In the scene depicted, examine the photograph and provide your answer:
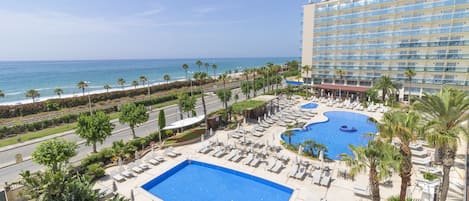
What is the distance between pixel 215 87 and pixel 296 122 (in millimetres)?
37637

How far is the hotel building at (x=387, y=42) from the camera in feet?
119

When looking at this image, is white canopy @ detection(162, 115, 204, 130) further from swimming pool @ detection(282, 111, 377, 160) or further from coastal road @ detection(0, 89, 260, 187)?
swimming pool @ detection(282, 111, 377, 160)

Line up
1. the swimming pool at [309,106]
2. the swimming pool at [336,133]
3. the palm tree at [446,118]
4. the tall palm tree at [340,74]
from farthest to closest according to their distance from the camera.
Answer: the tall palm tree at [340,74], the swimming pool at [309,106], the swimming pool at [336,133], the palm tree at [446,118]

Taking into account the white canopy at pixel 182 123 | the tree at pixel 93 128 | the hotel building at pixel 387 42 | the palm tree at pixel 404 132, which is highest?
the hotel building at pixel 387 42

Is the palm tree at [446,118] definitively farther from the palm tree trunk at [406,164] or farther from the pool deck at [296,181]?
the pool deck at [296,181]

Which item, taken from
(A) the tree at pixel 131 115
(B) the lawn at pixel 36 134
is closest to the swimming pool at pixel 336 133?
(A) the tree at pixel 131 115

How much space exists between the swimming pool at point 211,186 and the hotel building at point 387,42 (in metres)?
37.8

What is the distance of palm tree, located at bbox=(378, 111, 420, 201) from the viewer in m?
9.05

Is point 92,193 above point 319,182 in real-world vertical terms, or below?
above

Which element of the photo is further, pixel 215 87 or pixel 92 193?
pixel 215 87

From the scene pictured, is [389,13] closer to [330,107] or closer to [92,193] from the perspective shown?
[330,107]

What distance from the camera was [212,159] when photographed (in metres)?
18.6

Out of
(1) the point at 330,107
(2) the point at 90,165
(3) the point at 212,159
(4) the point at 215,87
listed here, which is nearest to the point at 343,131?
(1) the point at 330,107

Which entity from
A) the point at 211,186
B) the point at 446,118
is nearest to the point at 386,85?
the point at 446,118
